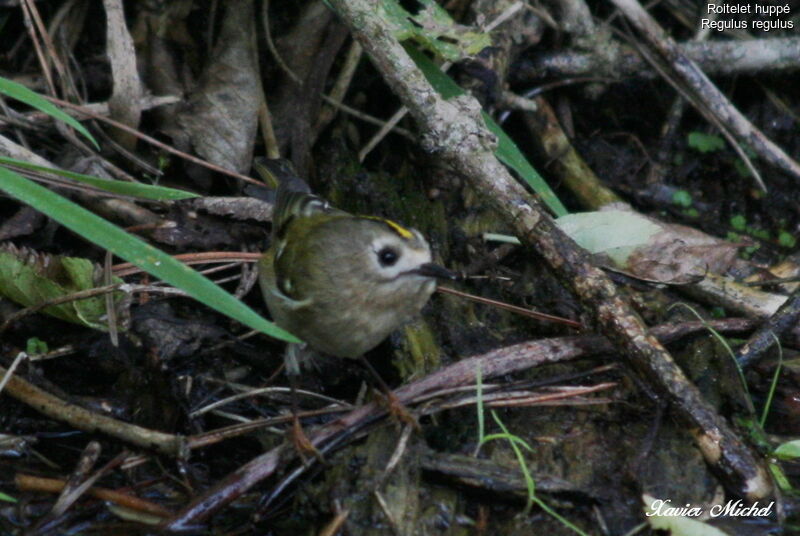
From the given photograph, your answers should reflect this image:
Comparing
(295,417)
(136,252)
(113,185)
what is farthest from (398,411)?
(113,185)

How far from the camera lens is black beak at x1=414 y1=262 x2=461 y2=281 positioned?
364cm

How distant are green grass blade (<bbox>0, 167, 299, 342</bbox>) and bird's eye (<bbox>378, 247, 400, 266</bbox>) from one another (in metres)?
0.82

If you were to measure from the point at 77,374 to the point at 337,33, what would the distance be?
2.12m

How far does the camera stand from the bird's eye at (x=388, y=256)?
380 centimetres

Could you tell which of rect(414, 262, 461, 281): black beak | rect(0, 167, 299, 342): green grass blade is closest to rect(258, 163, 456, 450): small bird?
rect(414, 262, 461, 281): black beak

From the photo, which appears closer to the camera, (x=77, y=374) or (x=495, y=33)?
(x=77, y=374)

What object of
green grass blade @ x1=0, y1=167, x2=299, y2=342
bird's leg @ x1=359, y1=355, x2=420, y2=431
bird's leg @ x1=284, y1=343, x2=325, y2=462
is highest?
green grass blade @ x1=0, y1=167, x2=299, y2=342

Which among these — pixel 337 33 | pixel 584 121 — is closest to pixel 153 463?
pixel 337 33

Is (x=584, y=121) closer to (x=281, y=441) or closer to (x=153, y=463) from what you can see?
(x=281, y=441)

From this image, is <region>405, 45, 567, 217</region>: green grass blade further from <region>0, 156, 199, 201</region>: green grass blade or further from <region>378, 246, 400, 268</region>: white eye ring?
<region>0, 156, 199, 201</region>: green grass blade

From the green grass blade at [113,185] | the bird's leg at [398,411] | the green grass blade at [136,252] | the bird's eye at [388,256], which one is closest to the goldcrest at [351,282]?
the bird's eye at [388,256]

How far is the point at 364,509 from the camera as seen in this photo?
3.43 metres

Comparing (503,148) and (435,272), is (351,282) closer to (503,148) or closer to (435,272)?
(435,272)

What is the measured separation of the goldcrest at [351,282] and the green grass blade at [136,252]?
31.1 inches
